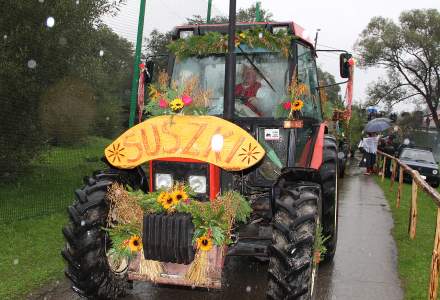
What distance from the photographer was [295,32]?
204 inches

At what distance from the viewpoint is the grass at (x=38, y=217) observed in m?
5.28

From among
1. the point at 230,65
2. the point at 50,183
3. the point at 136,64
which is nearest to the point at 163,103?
the point at 230,65

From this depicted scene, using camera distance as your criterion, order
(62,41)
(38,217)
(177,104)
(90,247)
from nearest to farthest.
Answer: (90,247) < (177,104) < (38,217) < (62,41)

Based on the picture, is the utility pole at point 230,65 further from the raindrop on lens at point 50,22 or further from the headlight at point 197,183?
the raindrop on lens at point 50,22

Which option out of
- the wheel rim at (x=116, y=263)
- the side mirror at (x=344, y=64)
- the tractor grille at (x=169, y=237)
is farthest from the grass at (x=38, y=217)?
the side mirror at (x=344, y=64)

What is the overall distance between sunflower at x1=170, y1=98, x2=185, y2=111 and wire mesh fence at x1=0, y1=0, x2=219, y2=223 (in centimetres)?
496

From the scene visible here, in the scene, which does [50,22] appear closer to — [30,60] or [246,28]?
[30,60]

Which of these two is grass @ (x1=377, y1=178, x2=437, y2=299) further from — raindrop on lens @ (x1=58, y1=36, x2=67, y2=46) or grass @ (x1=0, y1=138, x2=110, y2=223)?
Result: raindrop on lens @ (x1=58, y1=36, x2=67, y2=46)

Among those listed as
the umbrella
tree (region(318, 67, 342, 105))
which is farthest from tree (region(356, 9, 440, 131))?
the umbrella

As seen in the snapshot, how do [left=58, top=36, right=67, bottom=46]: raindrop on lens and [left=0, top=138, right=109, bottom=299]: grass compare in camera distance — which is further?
[left=58, top=36, right=67, bottom=46]: raindrop on lens

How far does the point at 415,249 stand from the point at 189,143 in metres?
4.45

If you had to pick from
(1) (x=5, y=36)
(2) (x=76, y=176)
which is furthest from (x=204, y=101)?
(2) (x=76, y=176)

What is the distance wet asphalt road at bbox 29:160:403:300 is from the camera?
16.0 ft

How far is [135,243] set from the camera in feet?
12.4
